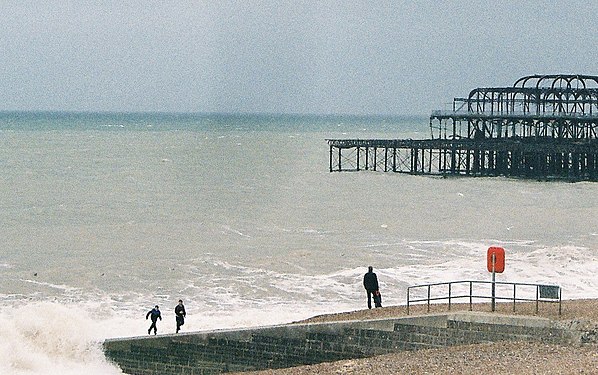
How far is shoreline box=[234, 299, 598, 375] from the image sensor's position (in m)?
16.0

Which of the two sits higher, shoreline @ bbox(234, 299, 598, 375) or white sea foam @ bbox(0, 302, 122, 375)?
shoreline @ bbox(234, 299, 598, 375)

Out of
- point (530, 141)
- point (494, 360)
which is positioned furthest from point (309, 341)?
point (530, 141)

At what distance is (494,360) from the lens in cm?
1664

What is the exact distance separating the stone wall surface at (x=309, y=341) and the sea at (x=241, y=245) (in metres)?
1.09

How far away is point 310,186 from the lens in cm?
6919

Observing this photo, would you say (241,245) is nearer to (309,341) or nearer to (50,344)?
(50,344)

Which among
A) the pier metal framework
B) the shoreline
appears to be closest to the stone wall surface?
the shoreline

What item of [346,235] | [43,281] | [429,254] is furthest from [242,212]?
[43,281]

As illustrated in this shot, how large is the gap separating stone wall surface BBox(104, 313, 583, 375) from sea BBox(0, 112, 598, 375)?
1.09 m

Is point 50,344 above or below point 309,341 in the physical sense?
below

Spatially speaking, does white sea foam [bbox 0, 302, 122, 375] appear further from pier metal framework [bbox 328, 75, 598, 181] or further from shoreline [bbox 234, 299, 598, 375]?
pier metal framework [bbox 328, 75, 598, 181]

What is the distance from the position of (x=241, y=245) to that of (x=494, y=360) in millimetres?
22298

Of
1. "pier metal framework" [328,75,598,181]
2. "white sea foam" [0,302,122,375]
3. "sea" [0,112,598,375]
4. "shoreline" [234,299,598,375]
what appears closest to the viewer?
"shoreline" [234,299,598,375]

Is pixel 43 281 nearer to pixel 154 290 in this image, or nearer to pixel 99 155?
pixel 154 290
